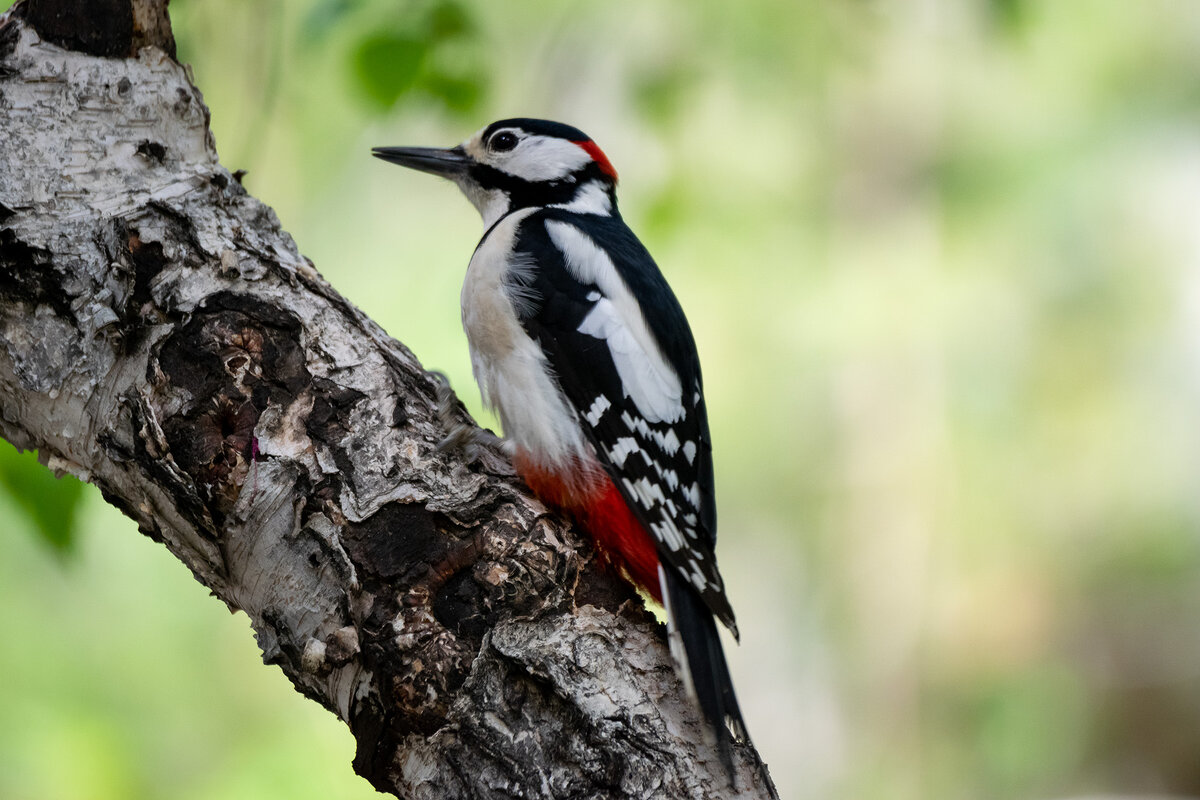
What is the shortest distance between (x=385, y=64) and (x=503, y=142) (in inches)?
19.4

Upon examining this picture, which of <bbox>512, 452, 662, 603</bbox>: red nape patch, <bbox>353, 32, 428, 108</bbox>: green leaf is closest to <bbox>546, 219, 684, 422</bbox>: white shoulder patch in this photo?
<bbox>512, 452, 662, 603</bbox>: red nape patch

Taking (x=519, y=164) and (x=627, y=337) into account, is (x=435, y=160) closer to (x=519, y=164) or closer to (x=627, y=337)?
(x=519, y=164)

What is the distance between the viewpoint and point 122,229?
1.43 metres

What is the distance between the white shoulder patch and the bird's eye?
479mm

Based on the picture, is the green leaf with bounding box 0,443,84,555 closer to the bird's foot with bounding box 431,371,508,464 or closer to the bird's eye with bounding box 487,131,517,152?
the bird's foot with bounding box 431,371,508,464

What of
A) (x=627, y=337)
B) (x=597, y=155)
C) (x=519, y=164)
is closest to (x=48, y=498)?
(x=627, y=337)

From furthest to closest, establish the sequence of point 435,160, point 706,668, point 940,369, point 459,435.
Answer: point 940,369 → point 435,160 → point 459,435 → point 706,668

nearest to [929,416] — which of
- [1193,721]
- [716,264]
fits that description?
[716,264]

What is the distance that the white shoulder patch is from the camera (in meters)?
1.88

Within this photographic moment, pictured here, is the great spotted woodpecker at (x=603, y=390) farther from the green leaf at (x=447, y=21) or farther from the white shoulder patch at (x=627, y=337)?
the green leaf at (x=447, y=21)

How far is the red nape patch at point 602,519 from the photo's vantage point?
5.00ft

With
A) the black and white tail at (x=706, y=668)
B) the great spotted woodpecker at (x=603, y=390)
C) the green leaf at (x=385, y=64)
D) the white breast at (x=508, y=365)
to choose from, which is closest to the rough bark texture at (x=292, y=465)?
the black and white tail at (x=706, y=668)

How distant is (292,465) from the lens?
134cm

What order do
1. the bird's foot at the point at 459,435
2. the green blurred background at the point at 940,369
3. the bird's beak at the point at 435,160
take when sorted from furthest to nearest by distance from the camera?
the green blurred background at the point at 940,369 < the bird's beak at the point at 435,160 < the bird's foot at the point at 459,435
